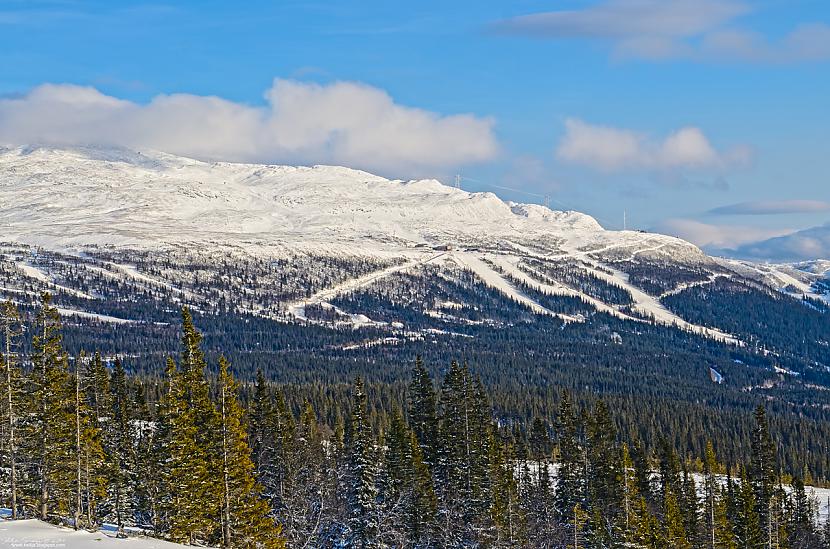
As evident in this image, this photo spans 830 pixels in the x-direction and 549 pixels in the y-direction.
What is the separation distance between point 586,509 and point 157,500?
56630mm

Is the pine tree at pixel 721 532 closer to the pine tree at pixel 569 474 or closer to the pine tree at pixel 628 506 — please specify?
the pine tree at pixel 628 506

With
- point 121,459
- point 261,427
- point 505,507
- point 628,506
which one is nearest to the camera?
point 121,459

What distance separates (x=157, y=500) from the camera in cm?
7531

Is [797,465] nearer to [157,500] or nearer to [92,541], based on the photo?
[157,500]

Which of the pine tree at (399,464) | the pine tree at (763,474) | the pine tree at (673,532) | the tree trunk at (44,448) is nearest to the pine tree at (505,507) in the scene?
the pine tree at (399,464)

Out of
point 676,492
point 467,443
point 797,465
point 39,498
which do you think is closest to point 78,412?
point 39,498

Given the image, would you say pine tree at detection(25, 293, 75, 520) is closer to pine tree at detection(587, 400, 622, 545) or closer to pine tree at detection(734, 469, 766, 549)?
pine tree at detection(587, 400, 622, 545)

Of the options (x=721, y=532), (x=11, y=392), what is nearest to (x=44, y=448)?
(x=11, y=392)

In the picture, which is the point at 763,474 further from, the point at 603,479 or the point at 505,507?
the point at 505,507

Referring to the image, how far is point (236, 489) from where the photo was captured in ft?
219

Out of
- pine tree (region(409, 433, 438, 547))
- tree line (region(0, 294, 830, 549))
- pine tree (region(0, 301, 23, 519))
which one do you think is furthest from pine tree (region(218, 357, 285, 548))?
pine tree (region(409, 433, 438, 547))

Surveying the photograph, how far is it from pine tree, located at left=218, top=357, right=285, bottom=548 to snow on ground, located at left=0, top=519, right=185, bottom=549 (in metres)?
9.27

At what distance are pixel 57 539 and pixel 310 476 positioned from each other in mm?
52058

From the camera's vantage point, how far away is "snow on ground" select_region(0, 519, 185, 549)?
49562 mm
